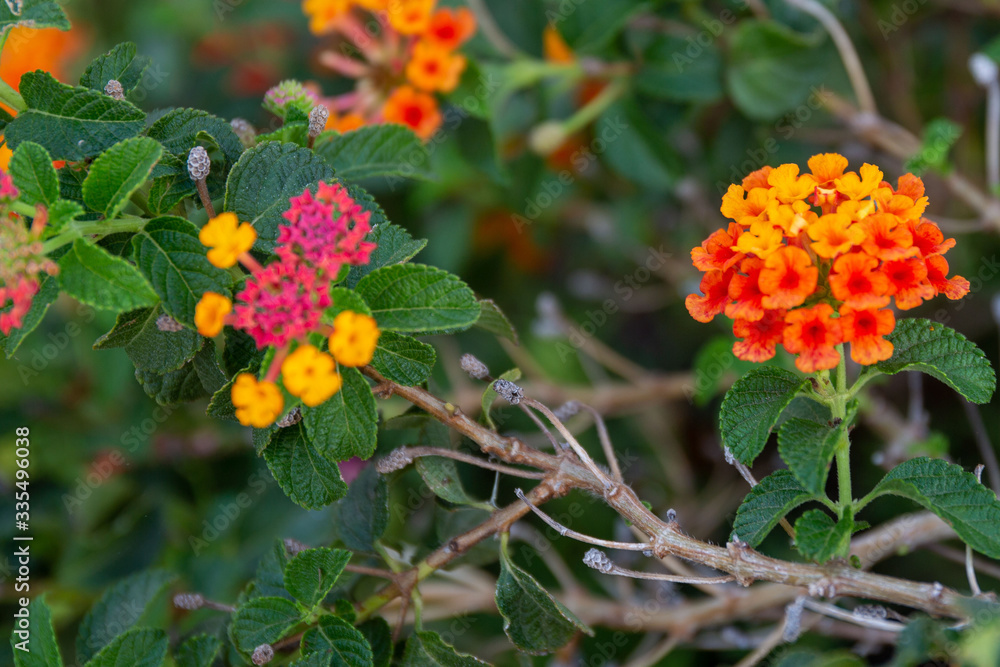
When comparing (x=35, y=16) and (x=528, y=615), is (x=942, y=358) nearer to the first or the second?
(x=528, y=615)

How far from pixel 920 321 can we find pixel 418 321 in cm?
50

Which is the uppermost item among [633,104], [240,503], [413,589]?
[633,104]

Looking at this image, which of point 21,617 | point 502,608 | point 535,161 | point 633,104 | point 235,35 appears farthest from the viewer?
point 235,35

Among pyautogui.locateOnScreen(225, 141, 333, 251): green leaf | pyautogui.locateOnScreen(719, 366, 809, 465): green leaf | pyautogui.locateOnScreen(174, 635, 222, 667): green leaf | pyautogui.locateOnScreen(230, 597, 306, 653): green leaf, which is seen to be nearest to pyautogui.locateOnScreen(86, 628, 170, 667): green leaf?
pyautogui.locateOnScreen(174, 635, 222, 667): green leaf

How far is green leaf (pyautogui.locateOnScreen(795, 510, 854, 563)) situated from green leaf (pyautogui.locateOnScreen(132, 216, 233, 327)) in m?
0.60

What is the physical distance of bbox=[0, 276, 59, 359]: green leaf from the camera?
29.1 inches

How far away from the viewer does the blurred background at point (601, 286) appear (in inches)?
57.0

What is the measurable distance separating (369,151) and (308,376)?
0.43m

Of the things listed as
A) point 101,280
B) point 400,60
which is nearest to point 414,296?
point 101,280

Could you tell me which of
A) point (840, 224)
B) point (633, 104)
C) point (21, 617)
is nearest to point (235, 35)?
point (633, 104)

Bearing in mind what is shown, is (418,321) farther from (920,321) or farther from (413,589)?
(920,321)

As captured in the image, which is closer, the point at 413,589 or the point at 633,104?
the point at 413,589

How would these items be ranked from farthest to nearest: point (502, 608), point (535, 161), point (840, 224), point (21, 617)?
point (535, 161) → point (21, 617) → point (502, 608) → point (840, 224)

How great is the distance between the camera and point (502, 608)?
0.86 m
